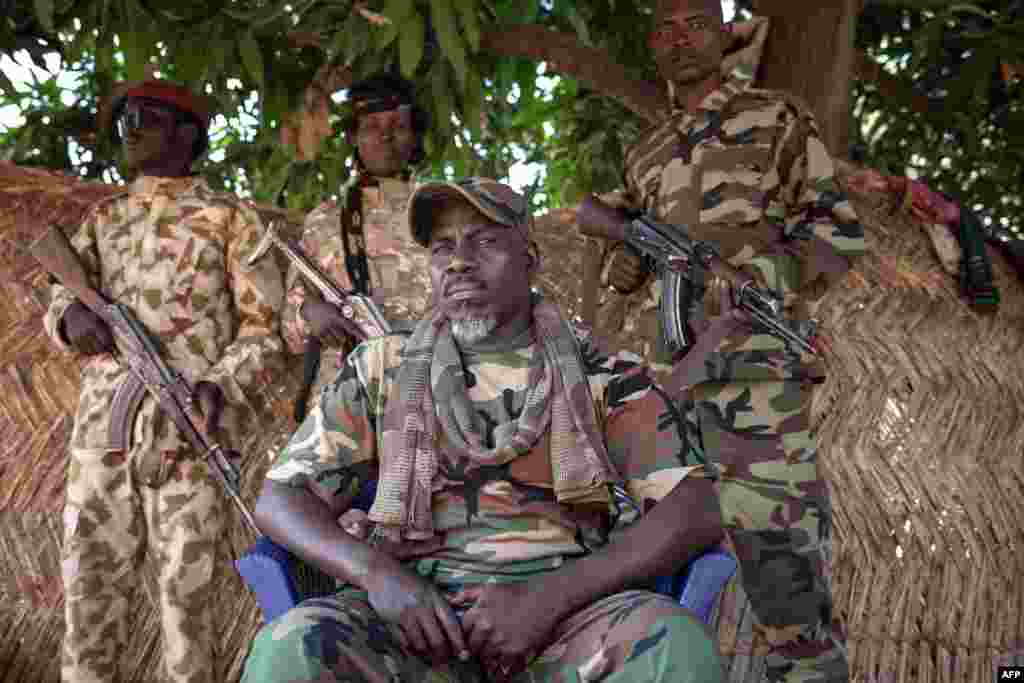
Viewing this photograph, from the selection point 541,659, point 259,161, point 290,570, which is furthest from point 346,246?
point 259,161

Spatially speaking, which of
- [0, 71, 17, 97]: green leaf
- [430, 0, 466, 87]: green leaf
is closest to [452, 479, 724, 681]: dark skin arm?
[430, 0, 466, 87]: green leaf

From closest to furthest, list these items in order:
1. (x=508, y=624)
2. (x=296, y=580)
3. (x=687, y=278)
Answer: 1. (x=508, y=624)
2. (x=296, y=580)
3. (x=687, y=278)

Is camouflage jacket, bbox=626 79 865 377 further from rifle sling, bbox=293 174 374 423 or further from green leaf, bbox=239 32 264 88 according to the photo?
green leaf, bbox=239 32 264 88

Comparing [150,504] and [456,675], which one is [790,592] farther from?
[150,504]

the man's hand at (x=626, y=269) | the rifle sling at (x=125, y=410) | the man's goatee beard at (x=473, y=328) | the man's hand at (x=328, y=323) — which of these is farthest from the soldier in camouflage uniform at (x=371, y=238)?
the man's goatee beard at (x=473, y=328)

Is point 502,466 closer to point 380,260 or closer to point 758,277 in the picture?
point 758,277

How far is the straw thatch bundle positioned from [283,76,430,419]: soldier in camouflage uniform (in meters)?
0.72

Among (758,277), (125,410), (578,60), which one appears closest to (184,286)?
(125,410)

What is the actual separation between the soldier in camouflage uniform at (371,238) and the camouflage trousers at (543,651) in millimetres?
2065

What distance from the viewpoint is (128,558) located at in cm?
407

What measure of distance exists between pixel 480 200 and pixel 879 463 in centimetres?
297

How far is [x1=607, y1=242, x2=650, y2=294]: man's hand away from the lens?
4188 millimetres

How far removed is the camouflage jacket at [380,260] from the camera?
432cm

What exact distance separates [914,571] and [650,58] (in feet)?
9.63
